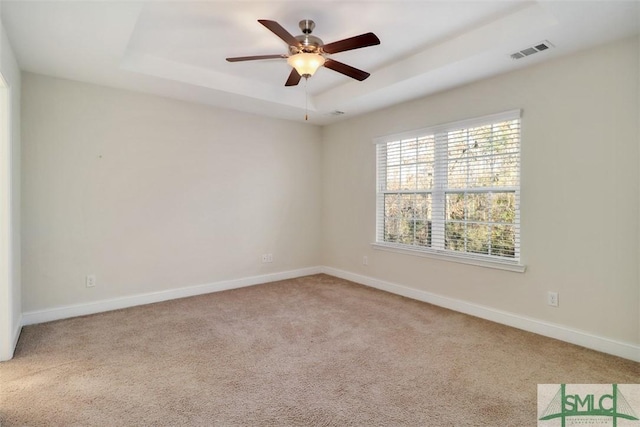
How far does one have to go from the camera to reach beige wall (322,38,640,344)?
2645 millimetres

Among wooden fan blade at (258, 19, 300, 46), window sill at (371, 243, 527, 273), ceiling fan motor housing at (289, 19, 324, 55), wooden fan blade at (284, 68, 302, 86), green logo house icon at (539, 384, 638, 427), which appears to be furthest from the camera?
window sill at (371, 243, 527, 273)

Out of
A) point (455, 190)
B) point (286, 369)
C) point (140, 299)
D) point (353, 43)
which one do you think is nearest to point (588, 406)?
point (286, 369)

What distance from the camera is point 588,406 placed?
2023mm

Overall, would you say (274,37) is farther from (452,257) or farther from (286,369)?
(452,257)

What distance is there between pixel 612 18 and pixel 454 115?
155 cm

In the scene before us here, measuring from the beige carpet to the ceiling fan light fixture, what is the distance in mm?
2305

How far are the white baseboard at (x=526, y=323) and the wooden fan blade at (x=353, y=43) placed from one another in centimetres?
285

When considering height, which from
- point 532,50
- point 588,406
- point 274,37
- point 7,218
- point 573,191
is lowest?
point 588,406

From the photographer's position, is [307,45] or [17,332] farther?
[17,332]

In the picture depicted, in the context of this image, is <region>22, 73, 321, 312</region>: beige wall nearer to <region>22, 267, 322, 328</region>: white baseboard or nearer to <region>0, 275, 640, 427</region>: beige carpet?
<region>22, 267, 322, 328</region>: white baseboard

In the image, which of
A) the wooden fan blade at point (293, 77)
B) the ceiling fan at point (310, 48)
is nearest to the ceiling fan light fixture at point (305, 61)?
the ceiling fan at point (310, 48)

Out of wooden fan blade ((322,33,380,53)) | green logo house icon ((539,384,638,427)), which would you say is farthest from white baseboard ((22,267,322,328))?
green logo house icon ((539,384,638,427))

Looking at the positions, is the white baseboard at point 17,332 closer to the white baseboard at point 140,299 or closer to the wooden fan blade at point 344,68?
the white baseboard at point 140,299

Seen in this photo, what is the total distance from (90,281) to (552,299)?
15.3 ft
